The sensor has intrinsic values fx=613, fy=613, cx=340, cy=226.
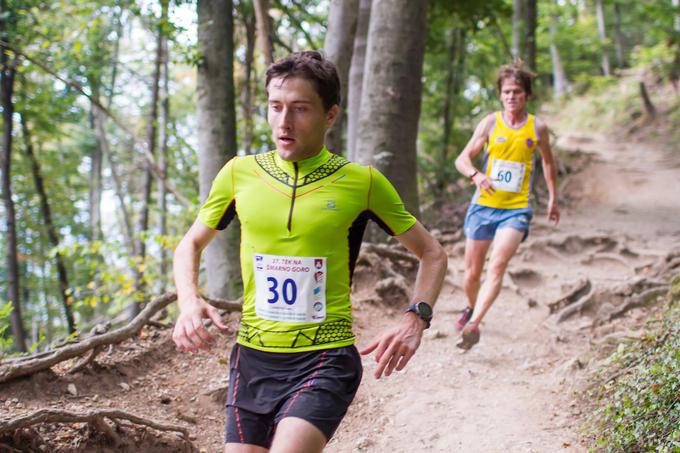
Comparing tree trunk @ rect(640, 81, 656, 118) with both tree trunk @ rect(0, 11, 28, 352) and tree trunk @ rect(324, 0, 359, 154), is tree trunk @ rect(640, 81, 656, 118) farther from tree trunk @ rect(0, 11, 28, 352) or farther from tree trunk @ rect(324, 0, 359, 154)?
tree trunk @ rect(0, 11, 28, 352)

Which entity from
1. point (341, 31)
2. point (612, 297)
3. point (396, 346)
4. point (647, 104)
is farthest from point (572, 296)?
point (647, 104)

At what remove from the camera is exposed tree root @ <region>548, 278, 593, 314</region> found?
7.12 meters

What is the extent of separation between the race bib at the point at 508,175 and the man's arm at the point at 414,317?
126 inches

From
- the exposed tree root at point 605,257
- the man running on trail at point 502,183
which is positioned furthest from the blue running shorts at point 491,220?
the exposed tree root at point 605,257

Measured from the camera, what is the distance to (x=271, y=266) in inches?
101

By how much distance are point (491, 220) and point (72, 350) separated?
3.70 meters

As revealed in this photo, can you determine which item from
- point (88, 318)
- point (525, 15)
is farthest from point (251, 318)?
point (88, 318)

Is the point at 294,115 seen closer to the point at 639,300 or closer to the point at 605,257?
the point at 639,300

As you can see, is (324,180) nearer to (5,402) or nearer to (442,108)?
(5,402)

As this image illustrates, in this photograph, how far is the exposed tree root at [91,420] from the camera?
10.5 ft

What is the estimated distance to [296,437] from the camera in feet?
7.26

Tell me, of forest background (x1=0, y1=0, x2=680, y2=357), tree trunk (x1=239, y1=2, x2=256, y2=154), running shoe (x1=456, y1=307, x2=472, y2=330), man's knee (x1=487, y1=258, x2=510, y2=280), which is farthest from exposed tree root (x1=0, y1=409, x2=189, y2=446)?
tree trunk (x1=239, y1=2, x2=256, y2=154)

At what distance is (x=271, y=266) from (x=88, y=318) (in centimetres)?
3079

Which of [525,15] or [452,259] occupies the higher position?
[525,15]
